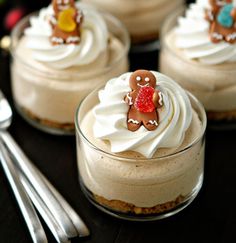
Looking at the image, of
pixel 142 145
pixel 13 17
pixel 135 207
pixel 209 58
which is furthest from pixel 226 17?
pixel 13 17

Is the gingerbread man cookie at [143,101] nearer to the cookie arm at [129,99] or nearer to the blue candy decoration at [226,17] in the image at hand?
the cookie arm at [129,99]

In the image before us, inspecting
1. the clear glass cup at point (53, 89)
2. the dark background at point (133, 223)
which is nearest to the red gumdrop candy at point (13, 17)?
the clear glass cup at point (53, 89)

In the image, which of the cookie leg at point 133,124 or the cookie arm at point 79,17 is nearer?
the cookie leg at point 133,124

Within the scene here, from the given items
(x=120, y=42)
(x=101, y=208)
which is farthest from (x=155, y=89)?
(x=120, y=42)

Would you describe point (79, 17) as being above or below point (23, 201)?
above

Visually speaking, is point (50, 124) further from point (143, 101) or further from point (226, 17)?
point (226, 17)

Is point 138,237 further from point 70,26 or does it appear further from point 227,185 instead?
point 70,26

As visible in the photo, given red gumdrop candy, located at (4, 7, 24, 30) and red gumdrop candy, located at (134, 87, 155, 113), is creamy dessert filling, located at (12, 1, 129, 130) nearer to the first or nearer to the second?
red gumdrop candy, located at (134, 87, 155, 113)
